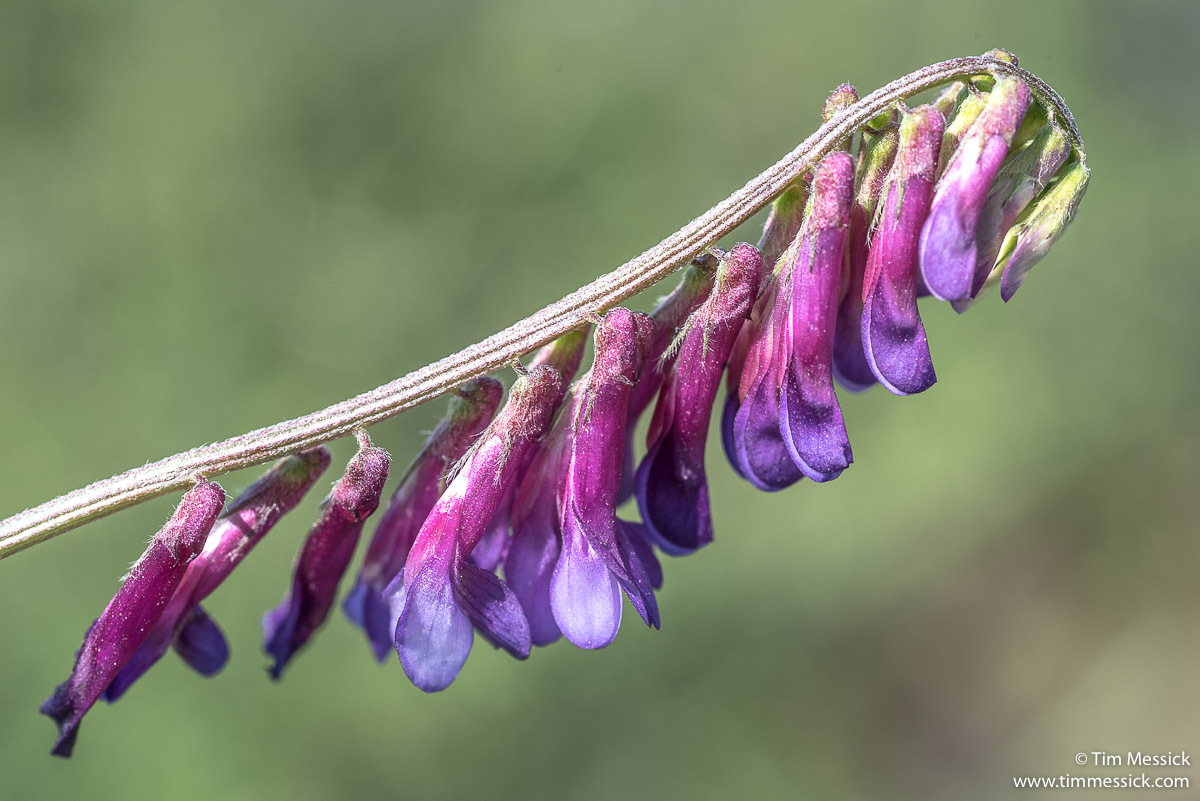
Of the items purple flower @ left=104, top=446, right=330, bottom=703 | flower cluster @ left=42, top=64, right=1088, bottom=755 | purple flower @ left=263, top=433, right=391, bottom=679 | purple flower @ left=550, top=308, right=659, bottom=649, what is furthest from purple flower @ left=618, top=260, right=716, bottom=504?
purple flower @ left=104, top=446, right=330, bottom=703

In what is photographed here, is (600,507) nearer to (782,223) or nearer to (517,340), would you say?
(517,340)

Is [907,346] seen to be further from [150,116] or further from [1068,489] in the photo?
[150,116]

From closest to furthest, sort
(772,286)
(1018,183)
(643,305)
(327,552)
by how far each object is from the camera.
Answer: (1018,183), (772,286), (327,552), (643,305)

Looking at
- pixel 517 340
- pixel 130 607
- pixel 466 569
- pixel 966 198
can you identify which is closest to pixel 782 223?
pixel 966 198

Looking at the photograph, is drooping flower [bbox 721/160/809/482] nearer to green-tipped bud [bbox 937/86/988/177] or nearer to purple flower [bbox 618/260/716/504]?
purple flower [bbox 618/260/716/504]

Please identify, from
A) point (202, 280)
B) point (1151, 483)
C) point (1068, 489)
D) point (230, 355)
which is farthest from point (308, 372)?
point (1151, 483)

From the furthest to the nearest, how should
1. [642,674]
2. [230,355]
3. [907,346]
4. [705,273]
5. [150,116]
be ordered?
[150,116], [230,355], [642,674], [705,273], [907,346]
